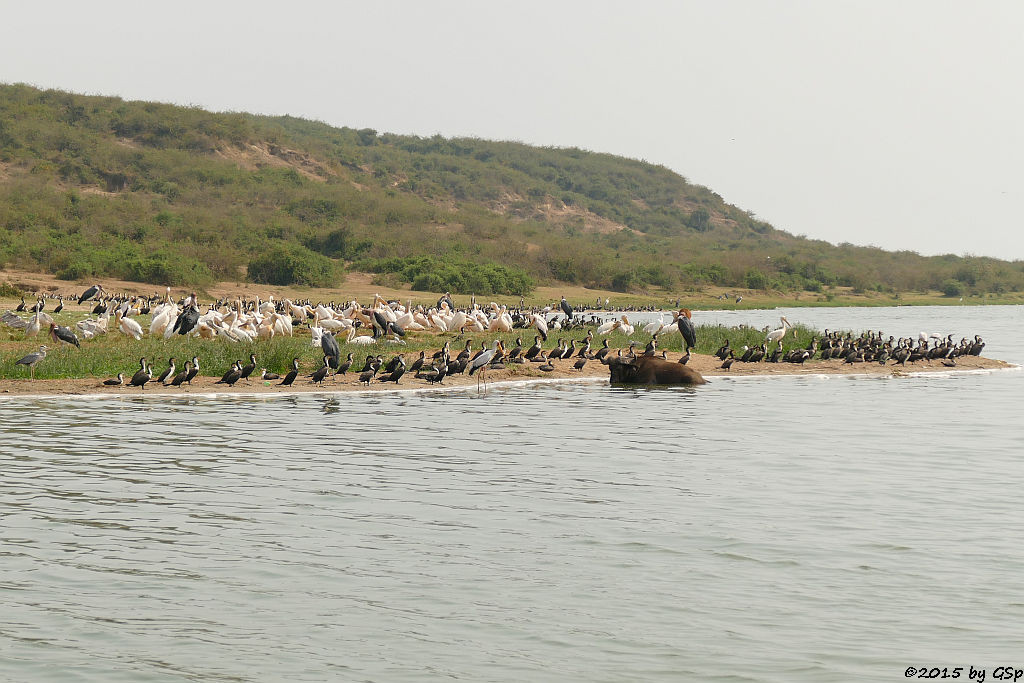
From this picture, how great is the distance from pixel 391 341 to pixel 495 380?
14.2ft

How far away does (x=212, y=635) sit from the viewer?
7852 mm

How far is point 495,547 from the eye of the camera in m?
10.4

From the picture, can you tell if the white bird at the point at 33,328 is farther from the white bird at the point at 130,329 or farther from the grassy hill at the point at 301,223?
the grassy hill at the point at 301,223

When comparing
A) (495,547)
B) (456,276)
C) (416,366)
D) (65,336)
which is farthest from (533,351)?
(456,276)

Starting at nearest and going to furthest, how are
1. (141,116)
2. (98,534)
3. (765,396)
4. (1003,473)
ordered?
1. (98,534)
2. (1003,473)
3. (765,396)
4. (141,116)

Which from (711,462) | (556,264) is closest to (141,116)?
(556,264)

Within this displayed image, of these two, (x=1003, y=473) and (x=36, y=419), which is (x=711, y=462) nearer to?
(x=1003, y=473)

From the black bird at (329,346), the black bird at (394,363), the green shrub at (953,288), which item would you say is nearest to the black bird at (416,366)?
the black bird at (394,363)

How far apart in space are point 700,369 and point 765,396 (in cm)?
413

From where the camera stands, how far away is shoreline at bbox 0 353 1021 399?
2069 centimetres

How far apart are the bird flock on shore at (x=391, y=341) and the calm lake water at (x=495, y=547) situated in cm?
362

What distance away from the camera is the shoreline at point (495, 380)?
67.9 ft

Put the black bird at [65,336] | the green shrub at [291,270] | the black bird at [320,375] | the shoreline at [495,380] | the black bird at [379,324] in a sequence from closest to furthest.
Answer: the shoreline at [495,380] → the black bird at [320,375] → the black bird at [65,336] → the black bird at [379,324] → the green shrub at [291,270]

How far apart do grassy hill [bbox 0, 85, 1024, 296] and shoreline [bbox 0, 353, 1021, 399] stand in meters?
28.8
